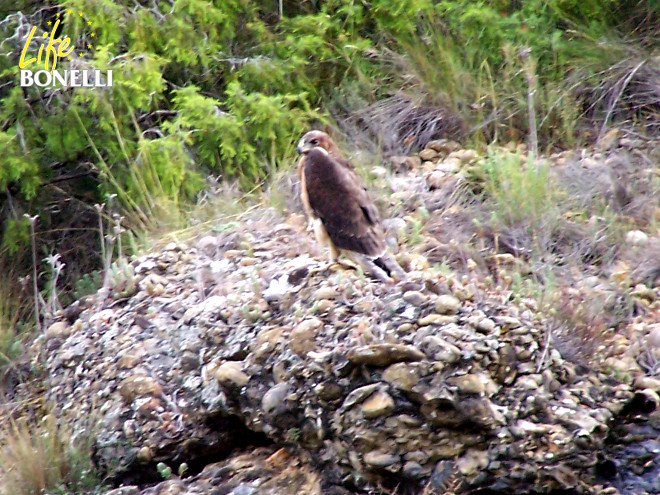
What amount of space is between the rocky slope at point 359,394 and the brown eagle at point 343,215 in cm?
13

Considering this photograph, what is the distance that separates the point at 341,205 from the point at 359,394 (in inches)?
51.6

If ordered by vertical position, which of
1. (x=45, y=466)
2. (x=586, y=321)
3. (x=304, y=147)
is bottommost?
(x=45, y=466)

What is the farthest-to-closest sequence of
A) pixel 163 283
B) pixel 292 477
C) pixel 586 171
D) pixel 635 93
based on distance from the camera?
pixel 635 93
pixel 586 171
pixel 163 283
pixel 292 477

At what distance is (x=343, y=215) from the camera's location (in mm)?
4812

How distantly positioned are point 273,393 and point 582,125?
141 inches

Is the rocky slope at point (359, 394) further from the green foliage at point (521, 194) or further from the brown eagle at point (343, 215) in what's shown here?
the green foliage at point (521, 194)

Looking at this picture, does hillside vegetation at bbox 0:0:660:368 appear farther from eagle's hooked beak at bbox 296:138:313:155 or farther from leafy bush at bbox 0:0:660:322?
eagle's hooked beak at bbox 296:138:313:155

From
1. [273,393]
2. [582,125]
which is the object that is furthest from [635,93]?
[273,393]

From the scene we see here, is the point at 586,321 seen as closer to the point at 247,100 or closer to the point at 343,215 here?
the point at 343,215

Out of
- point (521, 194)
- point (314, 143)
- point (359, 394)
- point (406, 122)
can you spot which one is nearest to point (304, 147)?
point (314, 143)

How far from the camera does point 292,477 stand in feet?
13.4

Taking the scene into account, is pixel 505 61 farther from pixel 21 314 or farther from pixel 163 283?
pixel 21 314

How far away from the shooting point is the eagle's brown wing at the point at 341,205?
15.4ft

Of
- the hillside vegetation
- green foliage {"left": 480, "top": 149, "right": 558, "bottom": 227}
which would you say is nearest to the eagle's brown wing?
green foliage {"left": 480, "top": 149, "right": 558, "bottom": 227}
